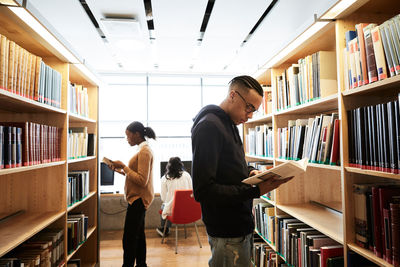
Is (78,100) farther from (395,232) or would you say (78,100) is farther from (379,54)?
(395,232)

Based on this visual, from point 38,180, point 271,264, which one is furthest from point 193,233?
point 38,180

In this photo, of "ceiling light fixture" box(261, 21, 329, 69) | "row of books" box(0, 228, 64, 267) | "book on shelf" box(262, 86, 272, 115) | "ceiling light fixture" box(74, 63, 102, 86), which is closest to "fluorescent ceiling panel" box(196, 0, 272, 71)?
"ceiling light fixture" box(261, 21, 329, 69)

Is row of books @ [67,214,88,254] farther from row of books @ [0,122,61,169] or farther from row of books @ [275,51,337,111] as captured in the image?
row of books @ [275,51,337,111]

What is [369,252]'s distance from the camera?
118 cm

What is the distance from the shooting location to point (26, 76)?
1.50m

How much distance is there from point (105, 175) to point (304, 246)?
345 centimetres

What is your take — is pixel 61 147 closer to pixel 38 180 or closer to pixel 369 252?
pixel 38 180

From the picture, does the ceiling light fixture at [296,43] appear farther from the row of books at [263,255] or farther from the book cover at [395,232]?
the row of books at [263,255]

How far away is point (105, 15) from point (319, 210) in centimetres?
276

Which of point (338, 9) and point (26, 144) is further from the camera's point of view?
point (26, 144)

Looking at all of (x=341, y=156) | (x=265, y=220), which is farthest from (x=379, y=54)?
(x=265, y=220)

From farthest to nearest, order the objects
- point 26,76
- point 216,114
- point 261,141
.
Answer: point 261,141, point 26,76, point 216,114

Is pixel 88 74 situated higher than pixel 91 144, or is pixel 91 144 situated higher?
pixel 88 74

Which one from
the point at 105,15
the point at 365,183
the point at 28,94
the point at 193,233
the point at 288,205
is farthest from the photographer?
the point at 193,233
